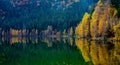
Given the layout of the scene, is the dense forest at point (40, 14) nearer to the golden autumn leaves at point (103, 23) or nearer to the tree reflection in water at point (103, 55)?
the golden autumn leaves at point (103, 23)

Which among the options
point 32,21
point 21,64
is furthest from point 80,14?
point 21,64

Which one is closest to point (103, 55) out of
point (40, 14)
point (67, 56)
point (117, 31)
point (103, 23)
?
point (67, 56)

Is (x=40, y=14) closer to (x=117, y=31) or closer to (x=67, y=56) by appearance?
(x=117, y=31)

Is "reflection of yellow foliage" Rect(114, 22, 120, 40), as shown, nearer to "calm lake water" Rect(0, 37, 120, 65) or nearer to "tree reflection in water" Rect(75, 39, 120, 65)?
"calm lake water" Rect(0, 37, 120, 65)

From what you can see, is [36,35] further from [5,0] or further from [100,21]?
[100,21]

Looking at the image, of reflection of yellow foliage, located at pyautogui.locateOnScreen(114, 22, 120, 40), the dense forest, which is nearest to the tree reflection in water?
reflection of yellow foliage, located at pyautogui.locateOnScreen(114, 22, 120, 40)

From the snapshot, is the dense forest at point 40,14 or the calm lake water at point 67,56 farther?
the dense forest at point 40,14

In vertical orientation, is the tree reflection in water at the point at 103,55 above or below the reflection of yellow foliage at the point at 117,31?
above

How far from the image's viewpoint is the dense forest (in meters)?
106

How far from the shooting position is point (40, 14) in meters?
122

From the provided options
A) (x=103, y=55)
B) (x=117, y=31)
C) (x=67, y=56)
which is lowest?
(x=117, y=31)

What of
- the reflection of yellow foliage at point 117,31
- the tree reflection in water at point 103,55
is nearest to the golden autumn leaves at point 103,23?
the reflection of yellow foliage at point 117,31

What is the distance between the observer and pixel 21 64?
23500 mm

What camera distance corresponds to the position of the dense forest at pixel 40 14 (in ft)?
347
